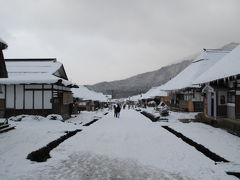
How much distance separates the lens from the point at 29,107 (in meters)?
24.3

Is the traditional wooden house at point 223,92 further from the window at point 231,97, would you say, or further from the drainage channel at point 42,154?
the drainage channel at point 42,154

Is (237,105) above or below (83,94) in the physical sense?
below

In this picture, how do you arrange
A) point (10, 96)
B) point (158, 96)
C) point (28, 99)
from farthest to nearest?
point (158, 96) → point (10, 96) → point (28, 99)

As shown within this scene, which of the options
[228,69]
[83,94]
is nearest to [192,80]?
[228,69]

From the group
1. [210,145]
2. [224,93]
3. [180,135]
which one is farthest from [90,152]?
[224,93]

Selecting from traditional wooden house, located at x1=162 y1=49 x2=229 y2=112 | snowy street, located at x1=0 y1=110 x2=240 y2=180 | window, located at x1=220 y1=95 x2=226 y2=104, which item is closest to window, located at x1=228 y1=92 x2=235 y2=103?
window, located at x1=220 y1=95 x2=226 y2=104

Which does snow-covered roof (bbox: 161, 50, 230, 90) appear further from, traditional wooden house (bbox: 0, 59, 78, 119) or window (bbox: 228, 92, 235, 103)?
traditional wooden house (bbox: 0, 59, 78, 119)

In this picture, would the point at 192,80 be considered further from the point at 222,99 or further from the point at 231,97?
the point at 231,97

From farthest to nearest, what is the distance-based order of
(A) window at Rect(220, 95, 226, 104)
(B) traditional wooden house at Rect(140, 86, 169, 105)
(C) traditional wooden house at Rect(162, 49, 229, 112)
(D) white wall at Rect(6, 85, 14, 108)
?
(B) traditional wooden house at Rect(140, 86, 169, 105) → (C) traditional wooden house at Rect(162, 49, 229, 112) → (D) white wall at Rect(6, 85, 14, 108) → (A) window at Rect(220, 95, 226, 104)

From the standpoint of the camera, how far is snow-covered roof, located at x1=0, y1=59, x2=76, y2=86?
23.2 meters

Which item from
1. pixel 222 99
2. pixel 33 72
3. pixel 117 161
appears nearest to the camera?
pixel 117 161

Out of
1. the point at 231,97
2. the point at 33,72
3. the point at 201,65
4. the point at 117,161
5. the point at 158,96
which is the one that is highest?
the point at 201,65

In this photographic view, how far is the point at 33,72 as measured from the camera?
2578cm

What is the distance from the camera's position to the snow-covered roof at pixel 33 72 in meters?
23.2
